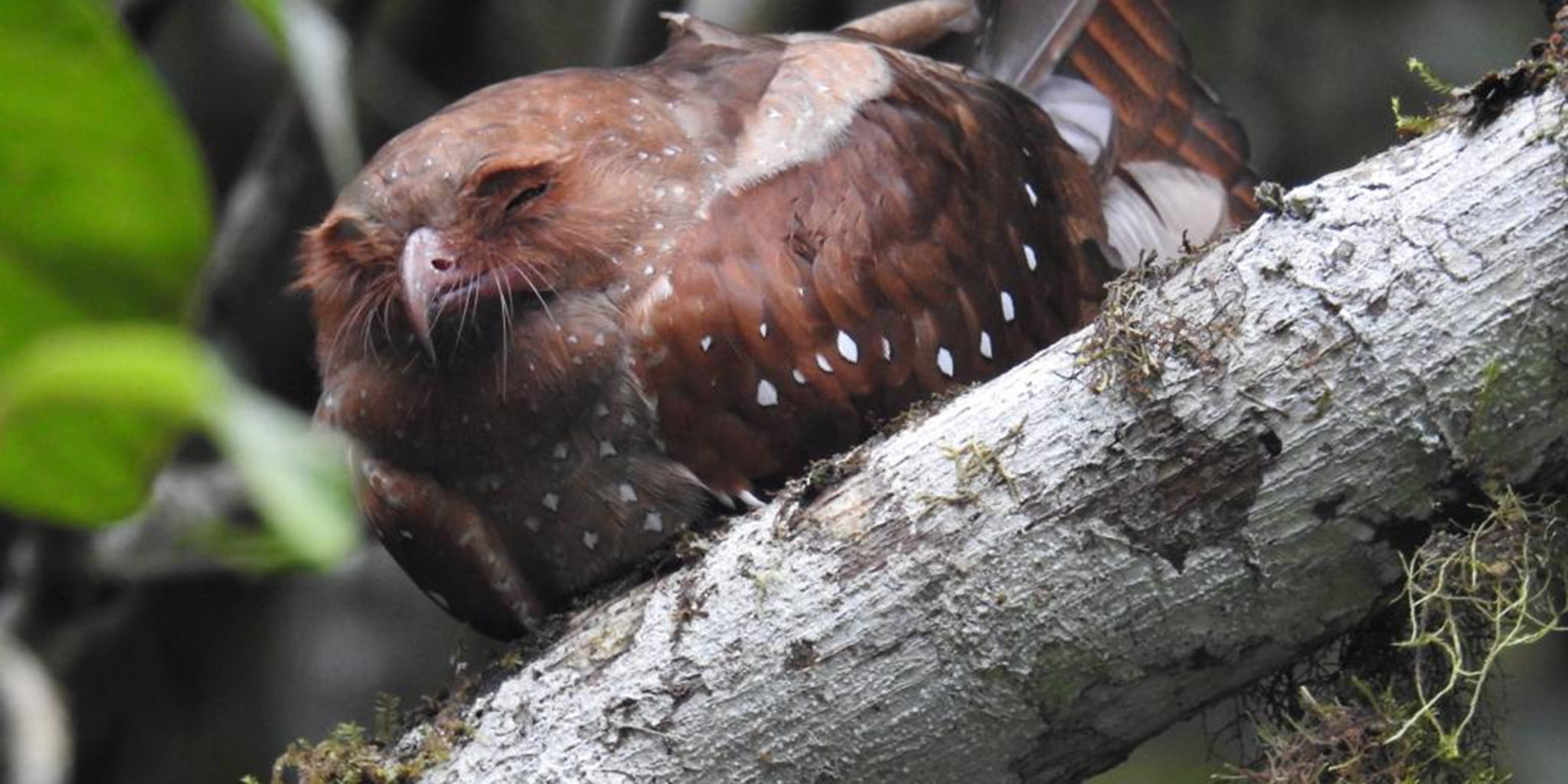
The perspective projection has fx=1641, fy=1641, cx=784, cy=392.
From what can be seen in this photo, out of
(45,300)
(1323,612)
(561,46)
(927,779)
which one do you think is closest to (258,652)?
(561,46)

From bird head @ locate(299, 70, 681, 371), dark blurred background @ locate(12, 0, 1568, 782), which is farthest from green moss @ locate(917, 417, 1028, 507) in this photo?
dark blurred background @ locate(12, 0, 1568, 782)

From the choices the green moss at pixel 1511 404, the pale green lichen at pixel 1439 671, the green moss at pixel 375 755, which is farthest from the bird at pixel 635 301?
the green moss at pixel 1511 404

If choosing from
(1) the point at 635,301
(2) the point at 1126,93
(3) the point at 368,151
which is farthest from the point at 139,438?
(3) the point at 368,151

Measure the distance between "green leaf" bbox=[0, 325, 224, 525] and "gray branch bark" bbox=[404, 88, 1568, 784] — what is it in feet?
3.53

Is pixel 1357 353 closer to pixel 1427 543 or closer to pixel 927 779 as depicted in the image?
pixel 1427 543

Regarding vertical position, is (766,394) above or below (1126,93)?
below

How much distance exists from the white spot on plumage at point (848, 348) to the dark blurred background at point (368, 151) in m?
1.89

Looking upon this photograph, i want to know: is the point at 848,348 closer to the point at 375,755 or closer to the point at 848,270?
the point at 848,270

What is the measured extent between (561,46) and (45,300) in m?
3.91

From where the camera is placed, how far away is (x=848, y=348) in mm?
2137

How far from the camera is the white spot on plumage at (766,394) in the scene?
208 cm

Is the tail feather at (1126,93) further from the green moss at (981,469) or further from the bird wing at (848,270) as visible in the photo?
the green moss at (981,469)

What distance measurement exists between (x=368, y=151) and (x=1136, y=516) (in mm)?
3111

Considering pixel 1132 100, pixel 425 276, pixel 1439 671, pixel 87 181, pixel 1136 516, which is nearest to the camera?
pixel 87 181
